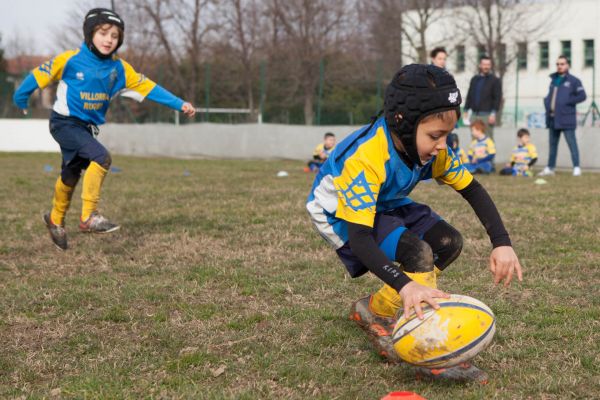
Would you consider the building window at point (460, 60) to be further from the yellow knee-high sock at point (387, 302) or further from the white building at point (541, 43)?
the yellow knee-high sock at point (387, 302)

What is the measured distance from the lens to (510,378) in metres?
3.51

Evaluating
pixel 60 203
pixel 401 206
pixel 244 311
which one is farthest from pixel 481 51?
pixel 401 206

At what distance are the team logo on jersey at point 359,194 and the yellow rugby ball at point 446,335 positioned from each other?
0.52 metres

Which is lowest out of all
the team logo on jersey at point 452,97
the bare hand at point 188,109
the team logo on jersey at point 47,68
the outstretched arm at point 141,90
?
the team logo on jersey at point 452,97

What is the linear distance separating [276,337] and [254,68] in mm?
24281

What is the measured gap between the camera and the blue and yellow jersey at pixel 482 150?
16484 millimetres

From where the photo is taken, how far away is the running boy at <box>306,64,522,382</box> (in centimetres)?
336

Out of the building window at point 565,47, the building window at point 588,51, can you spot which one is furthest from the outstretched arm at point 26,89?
the building window at point 565,47

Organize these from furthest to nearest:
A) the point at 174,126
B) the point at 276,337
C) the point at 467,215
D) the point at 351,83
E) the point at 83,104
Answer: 1. the point at 174,126
2. the point at 351,83
3. the point at 467,215
4. the point at 83,104
5. the point at 276,337

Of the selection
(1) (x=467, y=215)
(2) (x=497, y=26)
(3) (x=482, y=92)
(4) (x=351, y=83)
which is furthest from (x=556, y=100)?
(2) (x=497, y=26)

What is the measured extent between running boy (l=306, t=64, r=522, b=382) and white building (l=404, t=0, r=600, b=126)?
30126 mm

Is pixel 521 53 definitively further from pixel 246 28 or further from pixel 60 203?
pixel 60 203

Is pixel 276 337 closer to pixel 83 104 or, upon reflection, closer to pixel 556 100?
pixel 83 104

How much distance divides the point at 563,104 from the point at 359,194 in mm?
12921
